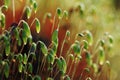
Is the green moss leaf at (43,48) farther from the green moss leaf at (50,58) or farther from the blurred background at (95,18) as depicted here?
the blurred background at (95,18)

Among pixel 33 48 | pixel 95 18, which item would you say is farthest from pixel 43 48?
pixel 95 18

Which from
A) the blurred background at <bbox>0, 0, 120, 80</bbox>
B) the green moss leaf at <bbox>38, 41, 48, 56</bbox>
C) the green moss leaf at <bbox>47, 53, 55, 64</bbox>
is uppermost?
the blurred background at <bbox>0, 0, 120, 80</bbox>

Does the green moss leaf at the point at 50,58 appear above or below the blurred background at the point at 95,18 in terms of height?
below

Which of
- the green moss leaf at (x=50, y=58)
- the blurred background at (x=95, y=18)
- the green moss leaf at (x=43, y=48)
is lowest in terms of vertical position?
the green moss leaf at (x=50, y=58)

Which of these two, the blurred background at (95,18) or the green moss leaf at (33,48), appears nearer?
the green moss leaf at (33,48)

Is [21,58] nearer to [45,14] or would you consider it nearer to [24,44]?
[24,44]

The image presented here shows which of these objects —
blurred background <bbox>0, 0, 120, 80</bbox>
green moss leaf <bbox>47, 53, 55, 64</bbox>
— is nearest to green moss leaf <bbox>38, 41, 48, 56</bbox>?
green moss leaf <bbox>47, 53, 55, 64</bbox>

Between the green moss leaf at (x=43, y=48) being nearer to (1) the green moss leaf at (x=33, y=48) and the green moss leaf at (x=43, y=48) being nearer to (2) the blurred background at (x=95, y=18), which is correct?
(1) the green moss leaf at (x=33, y=48)

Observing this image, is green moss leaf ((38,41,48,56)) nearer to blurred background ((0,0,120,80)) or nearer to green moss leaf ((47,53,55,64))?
green moss leaf ((47,53,55,64))

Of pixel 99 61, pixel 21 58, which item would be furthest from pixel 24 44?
pixel 99 61

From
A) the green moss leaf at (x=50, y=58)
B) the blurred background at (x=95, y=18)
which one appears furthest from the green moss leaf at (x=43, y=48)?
the blurred background at (x=95, y=18)

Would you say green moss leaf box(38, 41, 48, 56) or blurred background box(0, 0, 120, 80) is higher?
blurred background box(0, 0, 120, 80)
